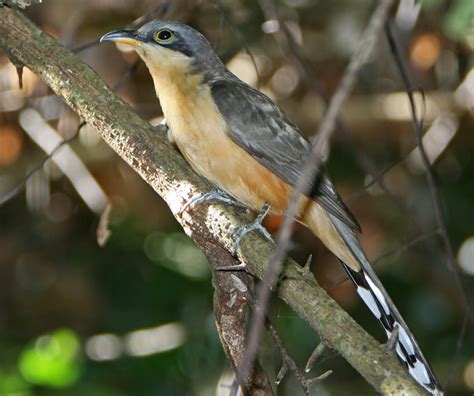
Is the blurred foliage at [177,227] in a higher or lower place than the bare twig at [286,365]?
lower

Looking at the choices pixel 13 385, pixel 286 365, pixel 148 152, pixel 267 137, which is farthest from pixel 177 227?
pixel 286 365

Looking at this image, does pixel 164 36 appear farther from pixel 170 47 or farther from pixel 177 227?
pixel 177 227

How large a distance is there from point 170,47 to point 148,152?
122 cm

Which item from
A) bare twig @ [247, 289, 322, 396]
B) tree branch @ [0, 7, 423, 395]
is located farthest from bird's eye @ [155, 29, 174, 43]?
bare twig @ [247, 289, 322, 396]

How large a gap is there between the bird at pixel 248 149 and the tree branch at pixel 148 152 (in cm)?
42

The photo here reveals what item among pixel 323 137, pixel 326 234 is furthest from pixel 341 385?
pixel 323 137

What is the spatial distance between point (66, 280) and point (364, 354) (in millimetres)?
4672

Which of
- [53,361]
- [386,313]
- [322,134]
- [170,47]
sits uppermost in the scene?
[322,134]

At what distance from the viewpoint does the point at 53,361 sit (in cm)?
626

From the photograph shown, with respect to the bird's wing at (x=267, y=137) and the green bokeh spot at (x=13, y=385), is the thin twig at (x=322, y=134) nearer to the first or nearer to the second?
the bird's wing at (x=267, y=137)

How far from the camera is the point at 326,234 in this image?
5.19 m

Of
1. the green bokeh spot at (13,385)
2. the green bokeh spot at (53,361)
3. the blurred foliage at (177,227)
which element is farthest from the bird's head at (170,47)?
the green bokeh spot at (13,385)

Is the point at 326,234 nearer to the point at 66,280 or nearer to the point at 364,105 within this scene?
the point at 364,105

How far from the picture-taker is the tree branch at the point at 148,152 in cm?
370
